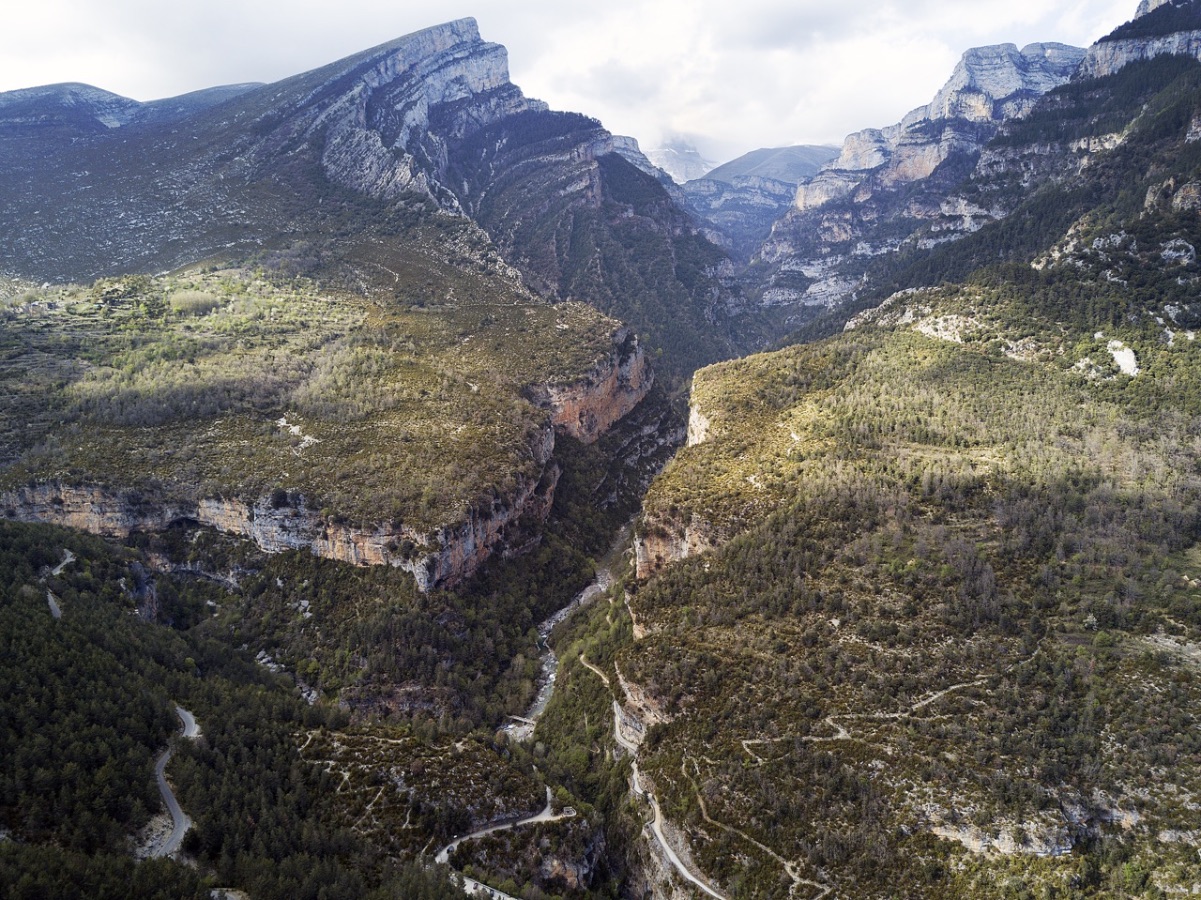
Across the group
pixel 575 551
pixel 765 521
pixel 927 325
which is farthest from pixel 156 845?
pixel 927 325

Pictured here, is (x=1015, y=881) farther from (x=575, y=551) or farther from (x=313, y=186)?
(x=313, y=186)

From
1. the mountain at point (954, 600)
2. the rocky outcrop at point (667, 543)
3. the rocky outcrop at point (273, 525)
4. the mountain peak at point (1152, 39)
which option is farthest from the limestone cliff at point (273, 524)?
the mountain peak at point (1152, 39)

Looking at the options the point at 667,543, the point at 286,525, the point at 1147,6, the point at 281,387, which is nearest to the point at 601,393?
the point at 281,387

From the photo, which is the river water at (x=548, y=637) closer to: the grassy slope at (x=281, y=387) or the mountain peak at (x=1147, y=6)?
Answer: the grassy slope at (x=281, y=387)

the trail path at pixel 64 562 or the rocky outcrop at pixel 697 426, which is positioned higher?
the rocky outcrop at pixel 697 426

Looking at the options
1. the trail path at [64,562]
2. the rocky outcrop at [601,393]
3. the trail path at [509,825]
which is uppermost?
the rocky outcrop at [601,393]

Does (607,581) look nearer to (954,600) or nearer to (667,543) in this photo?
(667,543)

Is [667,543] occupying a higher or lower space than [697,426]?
lower
